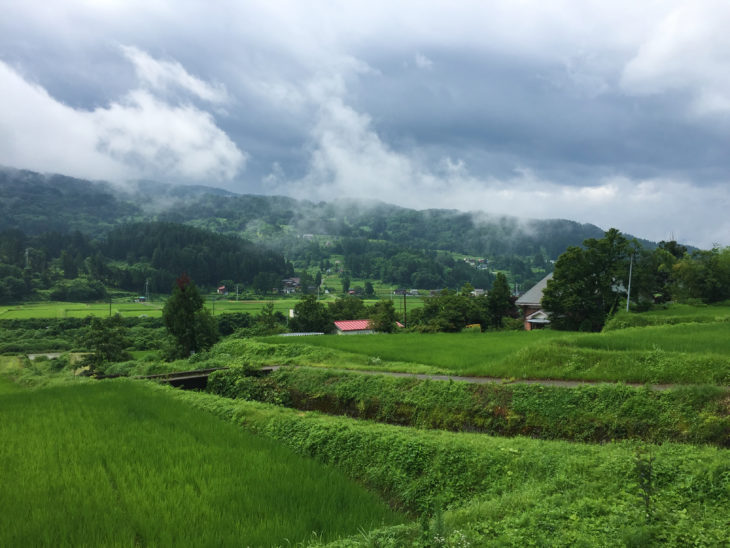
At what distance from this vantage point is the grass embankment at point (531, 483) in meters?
4.33

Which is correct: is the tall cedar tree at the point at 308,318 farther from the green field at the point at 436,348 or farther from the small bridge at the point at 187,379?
the small bridge at the point at 187,379

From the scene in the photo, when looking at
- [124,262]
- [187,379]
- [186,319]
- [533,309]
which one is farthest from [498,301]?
[124,262]

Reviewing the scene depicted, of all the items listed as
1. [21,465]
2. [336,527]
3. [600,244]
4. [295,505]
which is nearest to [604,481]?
[336,527]

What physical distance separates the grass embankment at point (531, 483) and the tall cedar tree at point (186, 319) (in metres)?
25.3

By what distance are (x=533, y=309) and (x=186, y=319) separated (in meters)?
34.4

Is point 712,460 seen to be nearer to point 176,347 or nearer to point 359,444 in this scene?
point 359,444

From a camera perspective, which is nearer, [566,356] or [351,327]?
[566,356]

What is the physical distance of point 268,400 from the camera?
50.5ft

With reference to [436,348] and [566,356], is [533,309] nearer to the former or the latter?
[436,348]

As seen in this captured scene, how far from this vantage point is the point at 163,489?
619 cm

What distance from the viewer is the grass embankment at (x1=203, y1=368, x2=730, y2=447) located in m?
8.47

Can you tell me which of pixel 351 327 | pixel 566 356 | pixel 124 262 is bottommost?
pixel 351 327

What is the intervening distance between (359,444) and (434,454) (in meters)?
1.78

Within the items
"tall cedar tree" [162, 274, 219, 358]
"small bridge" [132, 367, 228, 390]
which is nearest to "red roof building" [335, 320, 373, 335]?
"tall cedar tree" [162, 274, 219, 358]
